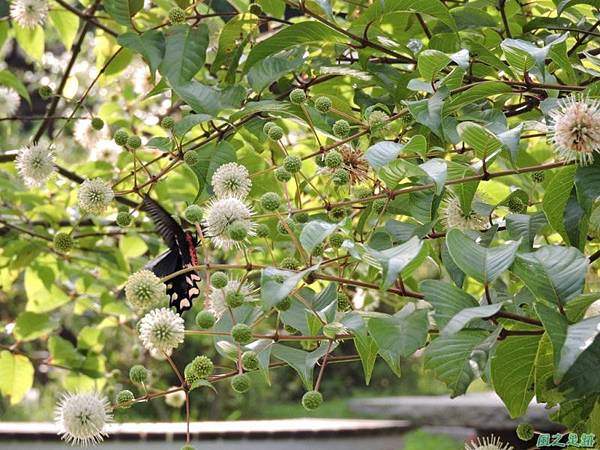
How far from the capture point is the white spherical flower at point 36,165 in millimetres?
1276

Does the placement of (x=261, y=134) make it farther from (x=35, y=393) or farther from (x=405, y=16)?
(x=35, y=393)

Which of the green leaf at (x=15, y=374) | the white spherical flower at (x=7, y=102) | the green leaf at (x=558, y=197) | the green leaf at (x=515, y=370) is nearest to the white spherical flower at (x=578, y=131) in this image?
the green leaf at (x=558, y=197)

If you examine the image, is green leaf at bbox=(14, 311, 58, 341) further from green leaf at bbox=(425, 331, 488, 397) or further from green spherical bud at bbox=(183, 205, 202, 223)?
green leaf at bbox=(425, 331, 488, 397)

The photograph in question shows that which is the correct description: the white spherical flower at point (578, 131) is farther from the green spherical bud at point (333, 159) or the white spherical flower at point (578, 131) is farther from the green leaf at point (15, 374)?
the green leaf at point (15, 374)

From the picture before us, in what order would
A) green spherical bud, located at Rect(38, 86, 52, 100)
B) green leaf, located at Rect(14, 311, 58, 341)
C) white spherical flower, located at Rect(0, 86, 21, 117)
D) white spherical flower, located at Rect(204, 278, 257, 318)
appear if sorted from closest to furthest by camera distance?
white spherical flower, located at Rect(204, 278, 257, 318) → green spherical bud, located at Rect(38, 86, 52, 100) → white spherical flower, located at Rect(0, 86, 21, 117) → green leaf, located at Rect(14, 311, 58, 341)

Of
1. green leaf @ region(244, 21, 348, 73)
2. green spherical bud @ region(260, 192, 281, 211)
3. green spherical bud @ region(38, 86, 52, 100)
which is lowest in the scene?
green spherical bud @ region(260, 192, 281, 211)

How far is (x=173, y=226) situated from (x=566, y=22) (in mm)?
537

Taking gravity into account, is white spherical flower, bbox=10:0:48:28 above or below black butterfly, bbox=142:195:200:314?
above

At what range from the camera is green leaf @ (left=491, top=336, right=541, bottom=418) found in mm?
674

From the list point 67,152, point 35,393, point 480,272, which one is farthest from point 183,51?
point 35,393

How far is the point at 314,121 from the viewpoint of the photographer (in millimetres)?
984

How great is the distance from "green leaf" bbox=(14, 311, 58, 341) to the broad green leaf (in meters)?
1.36

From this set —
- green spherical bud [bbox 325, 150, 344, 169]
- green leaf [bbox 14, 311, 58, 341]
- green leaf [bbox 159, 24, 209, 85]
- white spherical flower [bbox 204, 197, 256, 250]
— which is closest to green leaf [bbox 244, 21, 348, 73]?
green leaf [bbox 159, 24, 209, 85]

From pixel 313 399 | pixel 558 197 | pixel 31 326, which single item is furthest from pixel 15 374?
pixel 558 197
